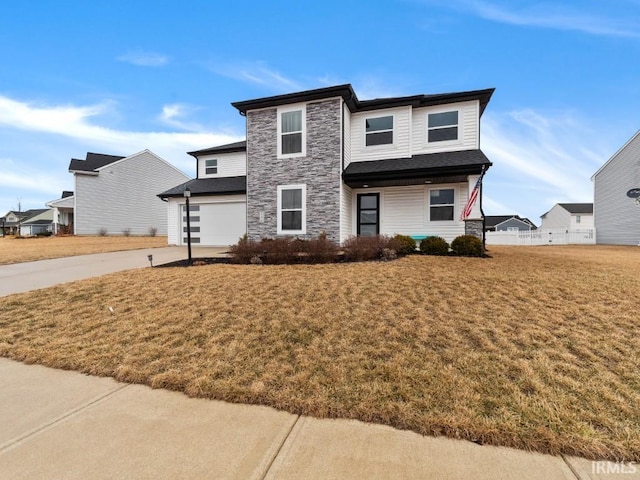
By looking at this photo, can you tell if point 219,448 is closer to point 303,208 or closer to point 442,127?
point 303,208

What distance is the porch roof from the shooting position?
10.0 metres

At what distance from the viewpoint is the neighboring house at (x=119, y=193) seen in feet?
84.8

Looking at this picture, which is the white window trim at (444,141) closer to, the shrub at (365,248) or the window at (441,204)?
the window at (441,204)

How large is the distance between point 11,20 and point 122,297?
457 inches

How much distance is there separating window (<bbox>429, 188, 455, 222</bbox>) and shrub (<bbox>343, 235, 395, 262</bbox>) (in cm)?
370

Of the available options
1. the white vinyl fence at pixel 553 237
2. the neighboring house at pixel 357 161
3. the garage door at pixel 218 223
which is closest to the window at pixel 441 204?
the neighboring house at pixel 357 161

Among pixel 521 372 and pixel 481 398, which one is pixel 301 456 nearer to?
pixel 481 398

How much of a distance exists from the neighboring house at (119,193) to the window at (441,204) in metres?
27.6

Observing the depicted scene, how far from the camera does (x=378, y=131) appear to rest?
1216cm

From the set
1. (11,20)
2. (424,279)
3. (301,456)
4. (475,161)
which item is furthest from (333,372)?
(11,20)

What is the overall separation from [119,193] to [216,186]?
1833cm

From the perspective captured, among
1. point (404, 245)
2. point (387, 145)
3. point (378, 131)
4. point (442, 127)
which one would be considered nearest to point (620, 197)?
point (442, 127)

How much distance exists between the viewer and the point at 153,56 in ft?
42.9

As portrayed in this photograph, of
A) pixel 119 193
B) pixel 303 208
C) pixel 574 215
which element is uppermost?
pixel 119 193
